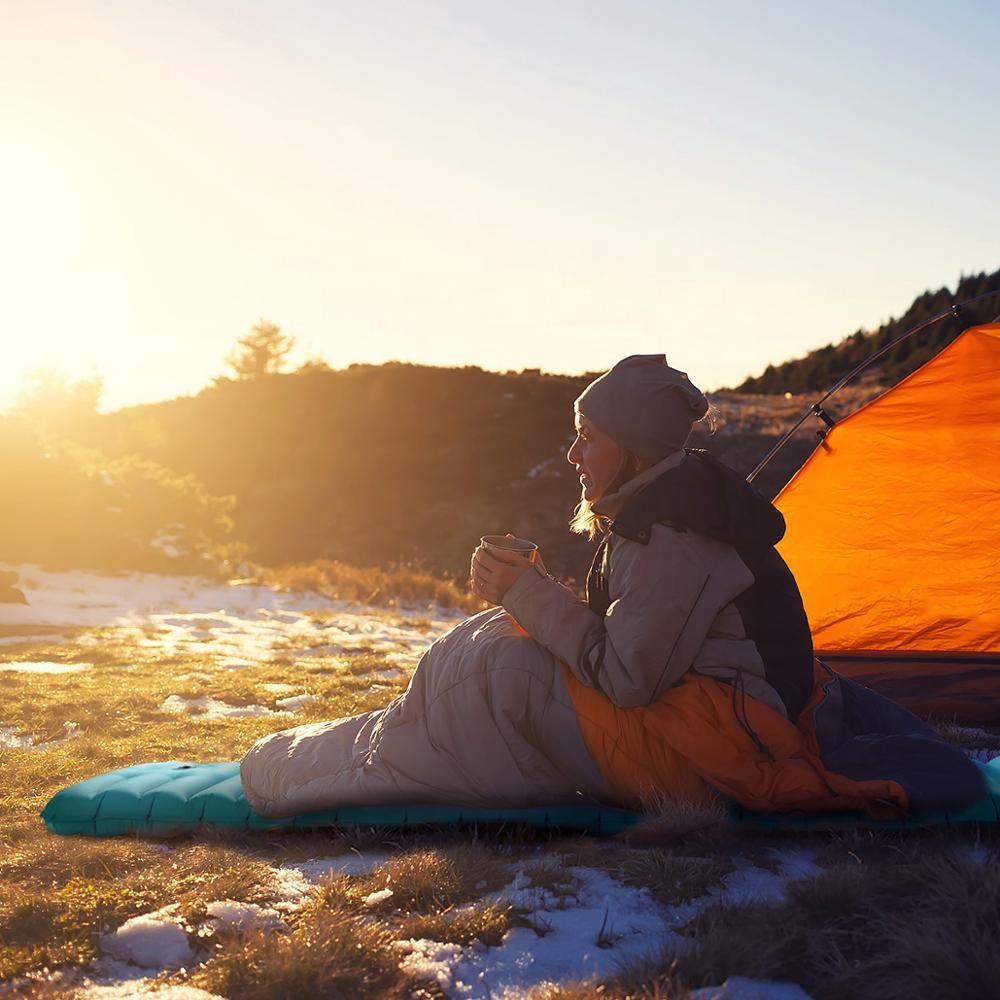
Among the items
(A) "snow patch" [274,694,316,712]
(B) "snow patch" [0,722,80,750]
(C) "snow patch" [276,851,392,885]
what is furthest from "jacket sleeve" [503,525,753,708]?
(A) "snow patch" [274,694,316,712]

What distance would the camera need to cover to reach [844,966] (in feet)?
6.72

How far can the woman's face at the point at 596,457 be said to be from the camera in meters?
3.11

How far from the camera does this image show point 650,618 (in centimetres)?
280

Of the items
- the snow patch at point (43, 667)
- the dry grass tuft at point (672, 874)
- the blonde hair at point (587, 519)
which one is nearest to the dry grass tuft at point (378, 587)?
the snow patch at point (43, 667)

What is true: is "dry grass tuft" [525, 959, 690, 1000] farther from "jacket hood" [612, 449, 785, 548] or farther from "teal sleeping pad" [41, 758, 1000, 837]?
"jacket hood" [612, 449, 785, 548]

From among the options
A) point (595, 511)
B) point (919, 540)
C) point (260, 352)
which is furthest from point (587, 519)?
point (260, 352)

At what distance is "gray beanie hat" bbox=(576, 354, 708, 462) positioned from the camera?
9.84ft

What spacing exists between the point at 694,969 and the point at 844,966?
323 mm

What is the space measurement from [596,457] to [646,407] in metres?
0.25

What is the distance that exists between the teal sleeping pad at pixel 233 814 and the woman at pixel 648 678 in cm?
5

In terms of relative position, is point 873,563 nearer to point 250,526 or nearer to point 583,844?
point 583,844

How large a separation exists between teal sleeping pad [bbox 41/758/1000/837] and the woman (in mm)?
46

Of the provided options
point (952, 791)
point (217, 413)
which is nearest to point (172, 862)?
point (952, 791)

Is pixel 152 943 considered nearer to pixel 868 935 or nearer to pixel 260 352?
pixel 868 935
